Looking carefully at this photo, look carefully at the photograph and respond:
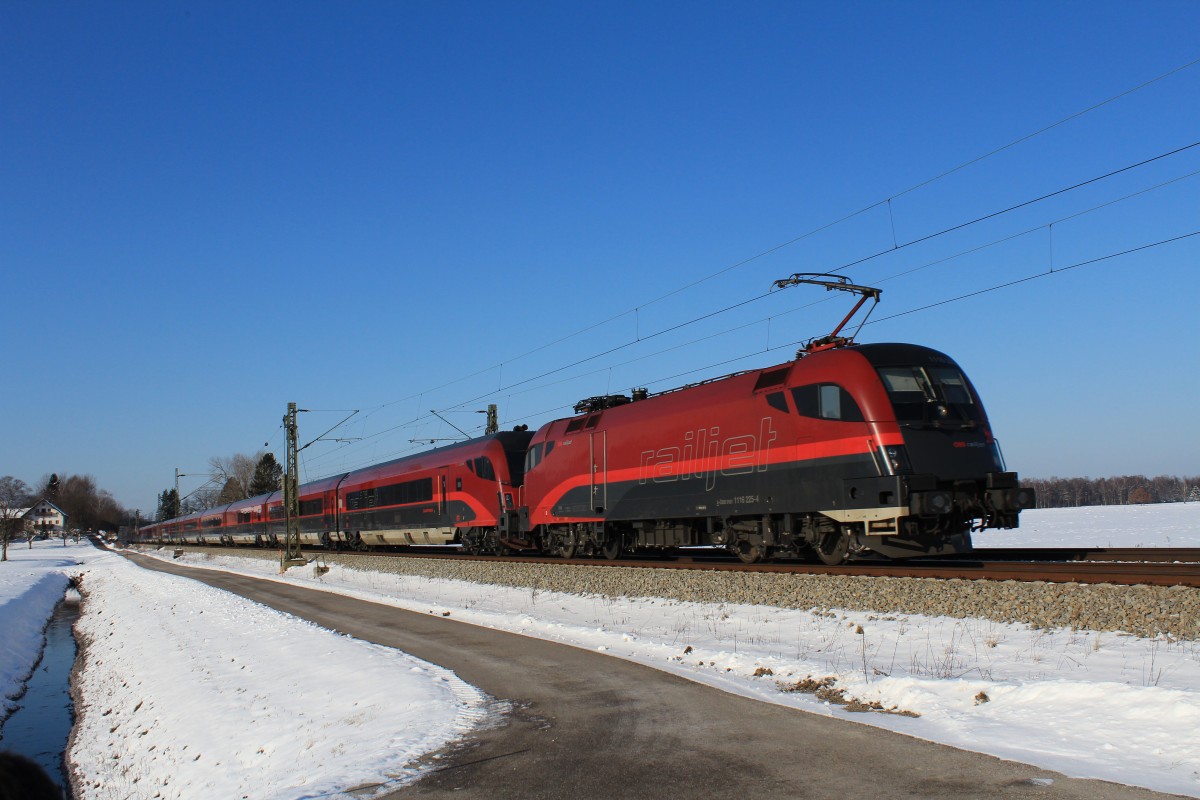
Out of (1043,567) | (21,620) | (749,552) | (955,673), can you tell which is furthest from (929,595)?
(21,620)

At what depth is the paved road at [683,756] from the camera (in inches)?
230

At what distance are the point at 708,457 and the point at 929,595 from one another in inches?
267

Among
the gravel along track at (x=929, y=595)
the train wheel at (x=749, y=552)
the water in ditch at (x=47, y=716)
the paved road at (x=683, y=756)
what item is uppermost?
the train wheel at (x=749, y=552)

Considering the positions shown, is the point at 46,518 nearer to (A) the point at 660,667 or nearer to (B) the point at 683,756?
(A) the point at 660,667

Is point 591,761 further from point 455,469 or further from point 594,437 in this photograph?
point 455,469

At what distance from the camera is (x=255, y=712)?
464 inches

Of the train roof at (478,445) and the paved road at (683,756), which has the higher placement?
the train roof at (478,445)

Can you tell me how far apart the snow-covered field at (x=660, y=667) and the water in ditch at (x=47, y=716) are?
470 mm

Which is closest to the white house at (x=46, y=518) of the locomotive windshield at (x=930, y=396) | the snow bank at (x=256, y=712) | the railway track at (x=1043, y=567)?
the snow bank at (x=256, y=712)

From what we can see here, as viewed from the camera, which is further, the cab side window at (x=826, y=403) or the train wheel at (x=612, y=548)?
the train wheel at (x=612, y=548)

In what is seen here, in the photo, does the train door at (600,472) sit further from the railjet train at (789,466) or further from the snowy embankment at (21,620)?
the snowy embankment at (21,620)

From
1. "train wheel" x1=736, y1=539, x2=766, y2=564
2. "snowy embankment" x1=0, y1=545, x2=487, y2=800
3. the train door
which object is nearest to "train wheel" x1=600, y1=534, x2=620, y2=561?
the train door

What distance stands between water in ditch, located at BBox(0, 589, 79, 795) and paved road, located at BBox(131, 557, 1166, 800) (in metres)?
6.36

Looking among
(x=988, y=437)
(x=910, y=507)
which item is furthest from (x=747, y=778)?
(x=988, y=437)
